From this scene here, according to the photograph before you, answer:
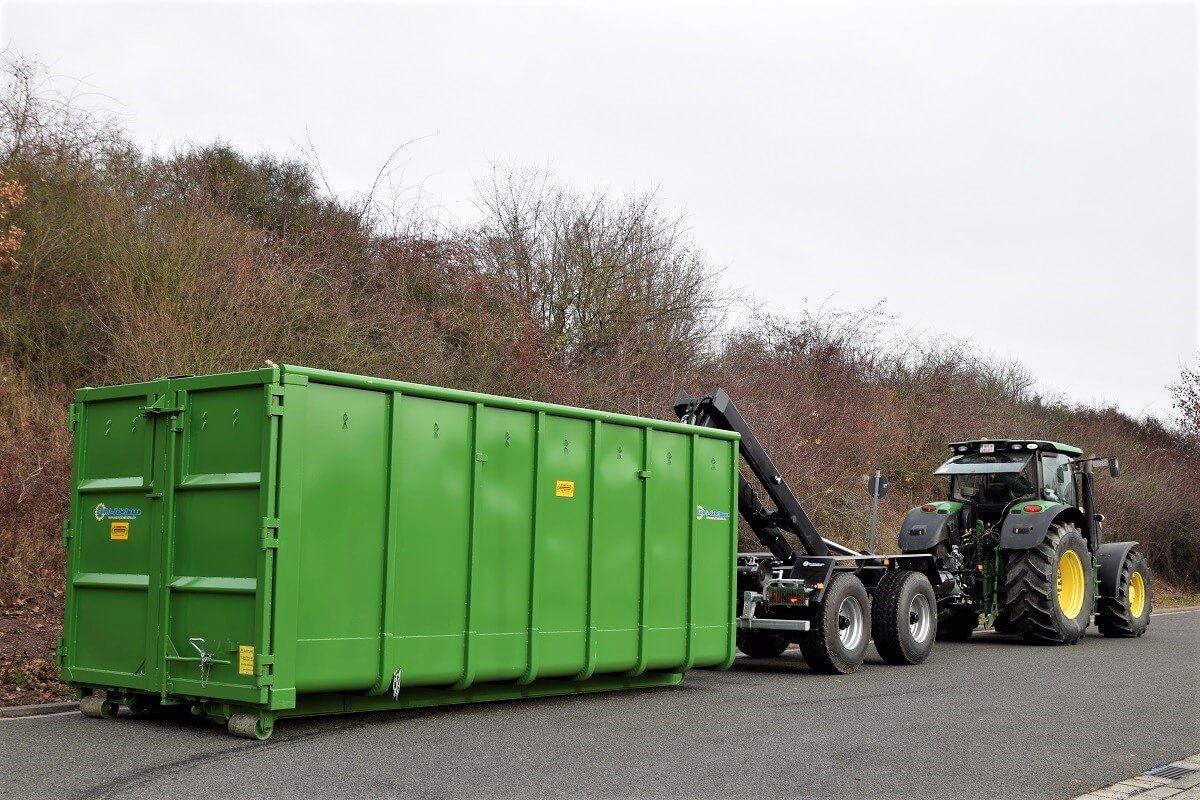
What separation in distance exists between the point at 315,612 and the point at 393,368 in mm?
9250

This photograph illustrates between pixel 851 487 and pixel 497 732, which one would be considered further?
pixel 851 487

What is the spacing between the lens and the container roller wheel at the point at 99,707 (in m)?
8.30

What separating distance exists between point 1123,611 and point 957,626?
2.41 m

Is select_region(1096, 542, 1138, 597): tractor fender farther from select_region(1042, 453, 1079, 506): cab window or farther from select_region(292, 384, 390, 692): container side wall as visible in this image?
select_region(292, 384, 390, 692): container side wall

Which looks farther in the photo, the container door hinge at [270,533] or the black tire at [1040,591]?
the black tire at [1040,591]

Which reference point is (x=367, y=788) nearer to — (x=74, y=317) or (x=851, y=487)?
(x=74, y=317)

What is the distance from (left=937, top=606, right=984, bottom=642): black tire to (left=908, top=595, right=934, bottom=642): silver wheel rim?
3.25 metres

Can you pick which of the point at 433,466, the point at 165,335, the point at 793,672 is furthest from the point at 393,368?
the point at 433,466

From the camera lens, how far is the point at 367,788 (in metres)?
6.14

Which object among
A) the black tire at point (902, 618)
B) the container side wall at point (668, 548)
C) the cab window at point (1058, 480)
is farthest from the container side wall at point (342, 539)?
the cab window at point (1058, 480)

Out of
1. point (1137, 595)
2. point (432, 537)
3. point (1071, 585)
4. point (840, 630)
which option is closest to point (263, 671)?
point (432, 537)

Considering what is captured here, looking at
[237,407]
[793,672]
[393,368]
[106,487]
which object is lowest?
[793,672]

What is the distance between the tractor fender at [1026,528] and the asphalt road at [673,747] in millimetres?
3928

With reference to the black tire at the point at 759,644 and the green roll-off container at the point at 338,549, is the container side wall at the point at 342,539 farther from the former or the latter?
the black tire at the point at 759,644
